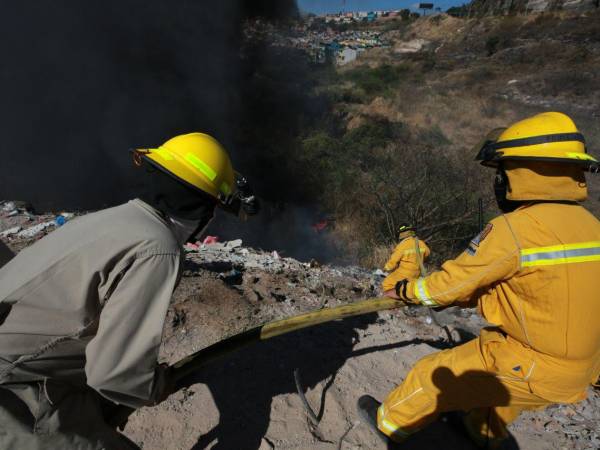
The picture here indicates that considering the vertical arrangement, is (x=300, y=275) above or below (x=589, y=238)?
below

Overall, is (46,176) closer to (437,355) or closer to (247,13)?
(437,355)

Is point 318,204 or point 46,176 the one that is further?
point 318,204

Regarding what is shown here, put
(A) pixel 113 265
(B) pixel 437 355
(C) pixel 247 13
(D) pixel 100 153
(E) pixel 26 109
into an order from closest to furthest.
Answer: (A) pixel 113 265
(B) pixel 437 355
(E) pixel 26 109
(D) pixel 100 153
(C) pixel 247 13

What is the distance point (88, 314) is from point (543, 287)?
1.90 meters

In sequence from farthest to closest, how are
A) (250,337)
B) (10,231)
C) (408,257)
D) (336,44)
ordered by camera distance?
(336,44) → (10,231) → (408,257) → (250,337)

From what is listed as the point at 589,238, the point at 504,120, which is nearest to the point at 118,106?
the point at 589,238

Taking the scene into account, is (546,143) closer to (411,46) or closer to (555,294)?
(555,294)

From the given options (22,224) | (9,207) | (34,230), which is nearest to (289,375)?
(34,230)

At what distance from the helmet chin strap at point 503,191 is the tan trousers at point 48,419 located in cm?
211

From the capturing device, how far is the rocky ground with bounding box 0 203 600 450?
2281mm

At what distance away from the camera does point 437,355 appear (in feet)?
6.94

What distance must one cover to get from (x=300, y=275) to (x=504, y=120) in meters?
19.6

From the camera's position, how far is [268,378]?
8.80ft

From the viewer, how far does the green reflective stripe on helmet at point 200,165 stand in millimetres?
1378
